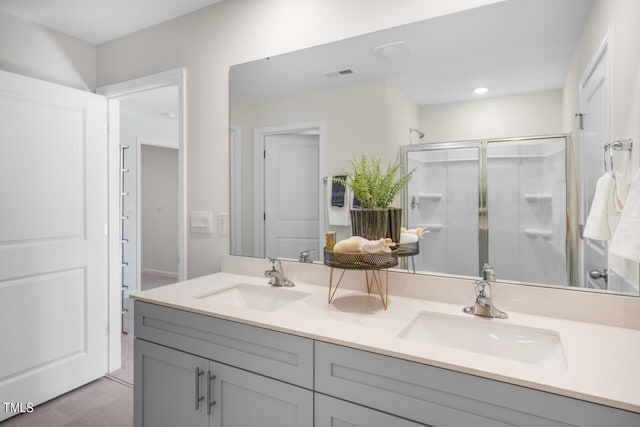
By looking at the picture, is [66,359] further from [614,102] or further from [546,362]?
[614,102]

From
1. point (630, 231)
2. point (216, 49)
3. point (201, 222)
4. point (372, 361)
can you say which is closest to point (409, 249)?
point (372, 361)

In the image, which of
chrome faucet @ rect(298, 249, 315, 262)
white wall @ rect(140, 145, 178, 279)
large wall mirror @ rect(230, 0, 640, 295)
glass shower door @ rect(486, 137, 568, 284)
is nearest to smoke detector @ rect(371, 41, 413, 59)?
large wall mirror @ rect(230, 0, 640, 295)

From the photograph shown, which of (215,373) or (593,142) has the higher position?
(593,142)

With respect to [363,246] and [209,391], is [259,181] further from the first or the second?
[209,391]

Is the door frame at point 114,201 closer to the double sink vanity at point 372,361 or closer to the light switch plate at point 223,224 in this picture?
the light switch plate at point 223,224

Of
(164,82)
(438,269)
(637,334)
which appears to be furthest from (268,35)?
(637,334)

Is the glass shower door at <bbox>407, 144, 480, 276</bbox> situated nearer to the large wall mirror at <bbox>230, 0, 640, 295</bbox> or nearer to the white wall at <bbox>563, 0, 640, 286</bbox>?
the large wall mirror at <bbox>230, 0, 640, 295</bbox>

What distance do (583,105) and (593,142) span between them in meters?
0.13

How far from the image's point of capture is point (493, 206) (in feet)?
4.57

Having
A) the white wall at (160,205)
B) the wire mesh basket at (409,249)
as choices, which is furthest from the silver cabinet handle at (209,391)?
the white wall at (160,205)

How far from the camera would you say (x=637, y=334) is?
3.62 ft

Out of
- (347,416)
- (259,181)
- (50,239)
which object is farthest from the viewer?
(50,239)

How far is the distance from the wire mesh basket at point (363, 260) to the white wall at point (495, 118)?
539 millimetres

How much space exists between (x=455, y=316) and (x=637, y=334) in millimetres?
521
